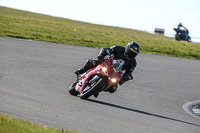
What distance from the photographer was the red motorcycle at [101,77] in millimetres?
9016

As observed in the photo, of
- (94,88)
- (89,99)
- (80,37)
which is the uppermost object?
(94,88)

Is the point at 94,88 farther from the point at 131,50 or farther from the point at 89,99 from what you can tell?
the point at 131,50

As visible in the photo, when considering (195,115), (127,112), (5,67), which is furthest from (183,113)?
(5,67)

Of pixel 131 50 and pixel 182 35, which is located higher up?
pixel 131 50

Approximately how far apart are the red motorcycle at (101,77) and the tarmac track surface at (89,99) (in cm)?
30

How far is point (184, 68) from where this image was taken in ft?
71.8

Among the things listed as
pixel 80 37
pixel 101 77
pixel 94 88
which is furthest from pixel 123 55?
pixel 80 37

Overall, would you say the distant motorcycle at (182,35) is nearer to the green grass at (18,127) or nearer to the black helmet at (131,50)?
the black helmet at (131,50)

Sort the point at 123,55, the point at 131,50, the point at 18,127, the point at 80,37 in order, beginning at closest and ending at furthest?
1. the point at 18,127
2. the point at 131,50
3. the point at 123,55
4. the point at 80,37

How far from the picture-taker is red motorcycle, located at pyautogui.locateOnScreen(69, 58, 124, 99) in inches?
355

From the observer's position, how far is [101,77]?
9.04 m

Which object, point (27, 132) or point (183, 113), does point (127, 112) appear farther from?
point (27, 132)

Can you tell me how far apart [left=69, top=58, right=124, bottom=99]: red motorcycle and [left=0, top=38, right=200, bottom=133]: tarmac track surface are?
0.99 feet

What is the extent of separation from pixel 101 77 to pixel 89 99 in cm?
97
